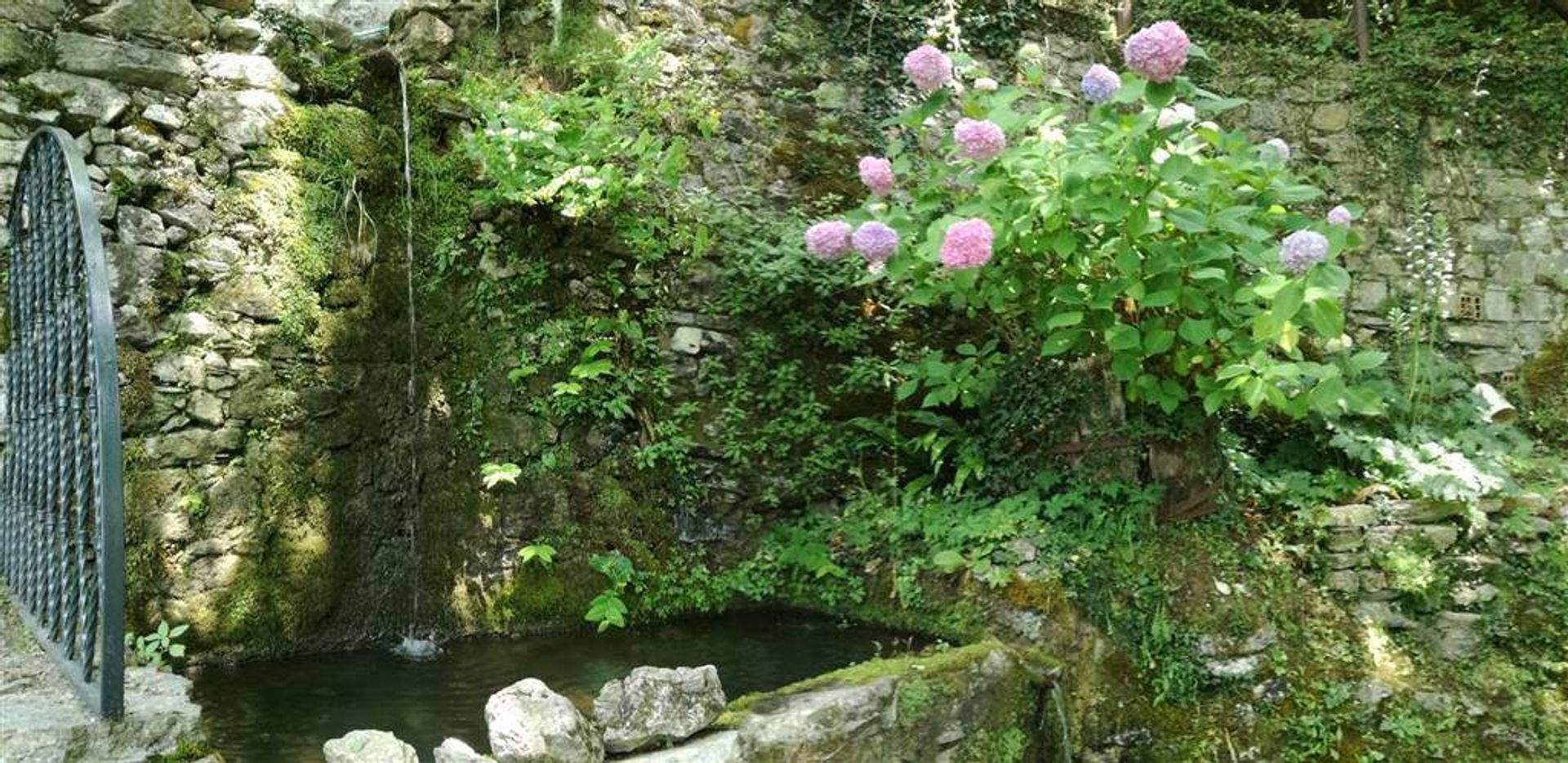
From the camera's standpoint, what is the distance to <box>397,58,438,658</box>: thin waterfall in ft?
14.2

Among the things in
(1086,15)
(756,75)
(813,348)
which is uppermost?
(1086,15)

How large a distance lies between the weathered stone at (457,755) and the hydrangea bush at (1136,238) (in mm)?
2030

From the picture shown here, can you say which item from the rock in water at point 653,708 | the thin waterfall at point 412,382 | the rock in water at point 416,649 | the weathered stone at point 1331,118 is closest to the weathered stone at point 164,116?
the thin waterfall at point 412,382

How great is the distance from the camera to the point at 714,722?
2.92 meters

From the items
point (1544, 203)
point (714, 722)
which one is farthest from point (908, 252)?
point (1544, 203)

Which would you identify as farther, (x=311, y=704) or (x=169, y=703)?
(x=311, y=704)

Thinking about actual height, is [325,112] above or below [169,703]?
above

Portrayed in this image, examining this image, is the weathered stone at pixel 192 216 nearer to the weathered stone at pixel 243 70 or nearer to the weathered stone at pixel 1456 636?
the weathered stone at pixel 243 70

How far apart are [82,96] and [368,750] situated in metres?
3.15

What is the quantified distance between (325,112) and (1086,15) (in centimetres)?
478

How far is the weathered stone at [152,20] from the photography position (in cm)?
433

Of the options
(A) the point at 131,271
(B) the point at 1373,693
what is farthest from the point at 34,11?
(B) the point at 1373,693

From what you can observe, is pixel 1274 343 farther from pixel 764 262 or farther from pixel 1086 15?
pixel 1086 15

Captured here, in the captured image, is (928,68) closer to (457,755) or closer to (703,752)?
(703,752)
